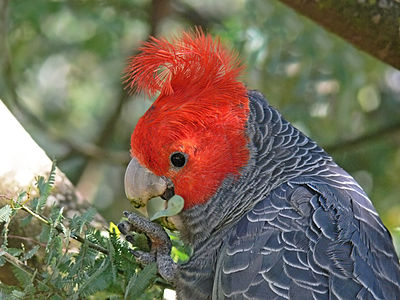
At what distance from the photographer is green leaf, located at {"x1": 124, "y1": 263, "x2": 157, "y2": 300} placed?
282cm

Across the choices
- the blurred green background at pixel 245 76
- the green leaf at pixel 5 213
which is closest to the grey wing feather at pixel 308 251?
the green leaf at pixel 5 213

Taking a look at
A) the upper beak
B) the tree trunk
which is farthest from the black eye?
the tree trunk

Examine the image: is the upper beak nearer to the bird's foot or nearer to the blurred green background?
the bird's foot

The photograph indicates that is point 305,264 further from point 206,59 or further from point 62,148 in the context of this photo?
point 62,148

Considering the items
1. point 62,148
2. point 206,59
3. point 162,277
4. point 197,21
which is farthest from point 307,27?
point 162,277

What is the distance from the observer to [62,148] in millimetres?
6203

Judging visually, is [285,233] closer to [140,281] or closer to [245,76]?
[140,281]

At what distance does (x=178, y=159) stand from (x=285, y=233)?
31.7 inches

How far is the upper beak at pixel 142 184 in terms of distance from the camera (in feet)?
11.3

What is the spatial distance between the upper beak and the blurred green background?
2.04 m

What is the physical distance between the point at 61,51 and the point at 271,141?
3994 millimetres

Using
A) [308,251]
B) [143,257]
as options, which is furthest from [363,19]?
[143,257]

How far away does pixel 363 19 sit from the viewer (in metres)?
3.82

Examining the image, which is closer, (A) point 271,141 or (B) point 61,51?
(A) point 271,141
